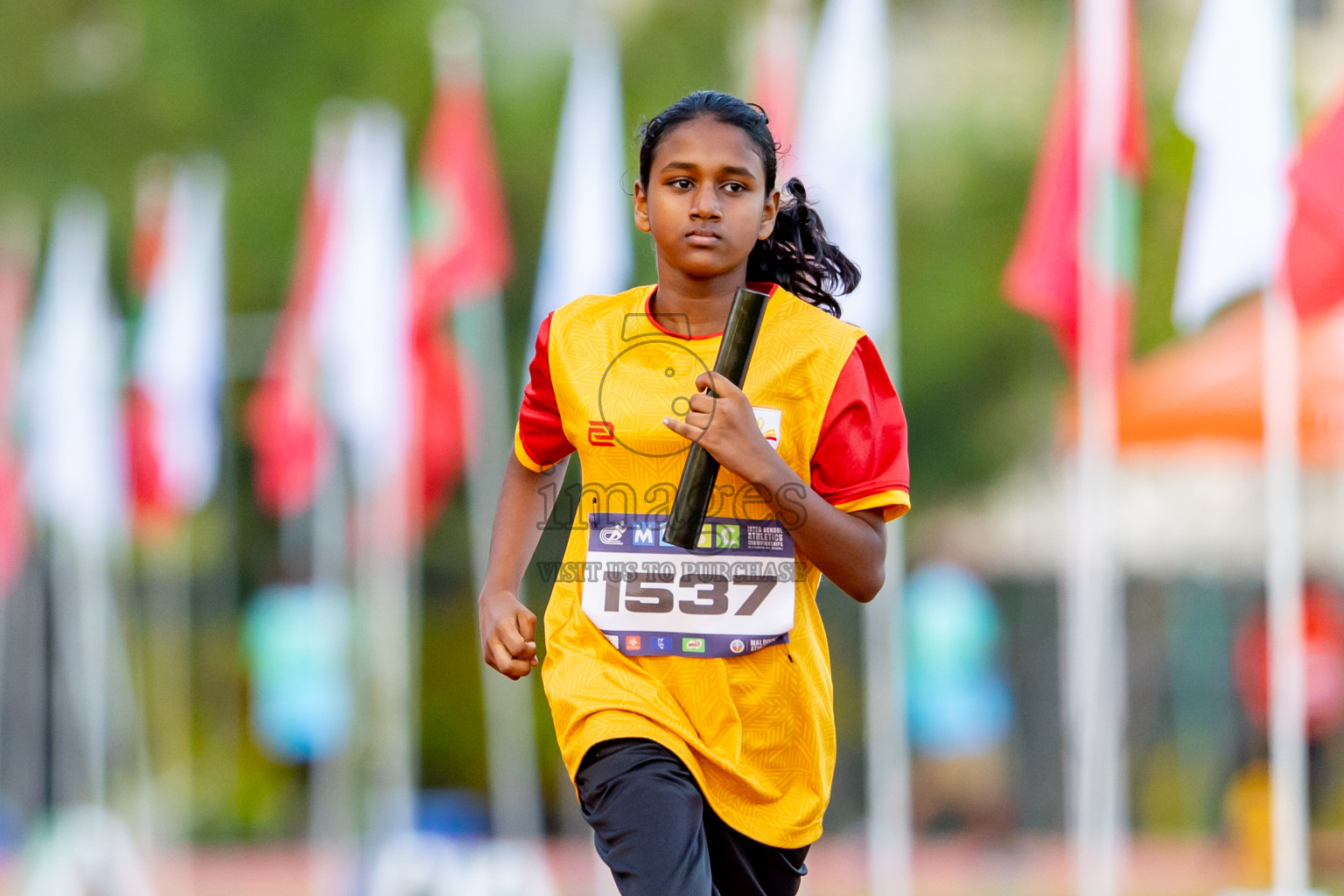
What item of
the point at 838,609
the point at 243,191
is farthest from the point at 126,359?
the point at 838,609

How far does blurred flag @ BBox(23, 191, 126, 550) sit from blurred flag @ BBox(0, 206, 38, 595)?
214 mm

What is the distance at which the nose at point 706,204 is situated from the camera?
3.06 m

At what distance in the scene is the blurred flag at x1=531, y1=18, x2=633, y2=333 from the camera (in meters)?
10.8

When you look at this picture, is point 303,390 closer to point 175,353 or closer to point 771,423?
point 175,353

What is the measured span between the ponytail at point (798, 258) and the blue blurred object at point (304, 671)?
12175 millimetres

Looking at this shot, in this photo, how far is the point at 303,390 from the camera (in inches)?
534

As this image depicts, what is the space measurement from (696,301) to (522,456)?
18.9 inches

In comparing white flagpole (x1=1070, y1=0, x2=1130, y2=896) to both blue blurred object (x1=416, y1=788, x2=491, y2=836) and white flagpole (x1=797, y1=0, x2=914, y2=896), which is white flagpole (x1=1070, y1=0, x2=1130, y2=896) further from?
blue blurred object (x1=416, y1=788, x2=491, y2=836)

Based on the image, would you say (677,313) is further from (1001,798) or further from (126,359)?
(126,359)

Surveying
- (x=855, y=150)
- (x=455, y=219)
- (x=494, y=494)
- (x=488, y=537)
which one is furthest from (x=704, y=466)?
(x=494, y=494)

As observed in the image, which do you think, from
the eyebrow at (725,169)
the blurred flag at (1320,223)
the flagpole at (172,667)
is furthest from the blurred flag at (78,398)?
the eyebrow at (725,169)

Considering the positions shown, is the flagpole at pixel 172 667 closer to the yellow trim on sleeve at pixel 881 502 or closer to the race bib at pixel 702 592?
the race bib at pixel 702 592

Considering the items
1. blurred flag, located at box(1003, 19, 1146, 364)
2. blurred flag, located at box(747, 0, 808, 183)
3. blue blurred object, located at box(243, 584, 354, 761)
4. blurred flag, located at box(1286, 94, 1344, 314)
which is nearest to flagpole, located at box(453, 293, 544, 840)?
blue blurred object, located at box(243, 584, 354, 761)

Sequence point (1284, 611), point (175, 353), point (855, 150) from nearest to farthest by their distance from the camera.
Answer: point (1284, 611) < point (855, 150) < point (175, 353)
